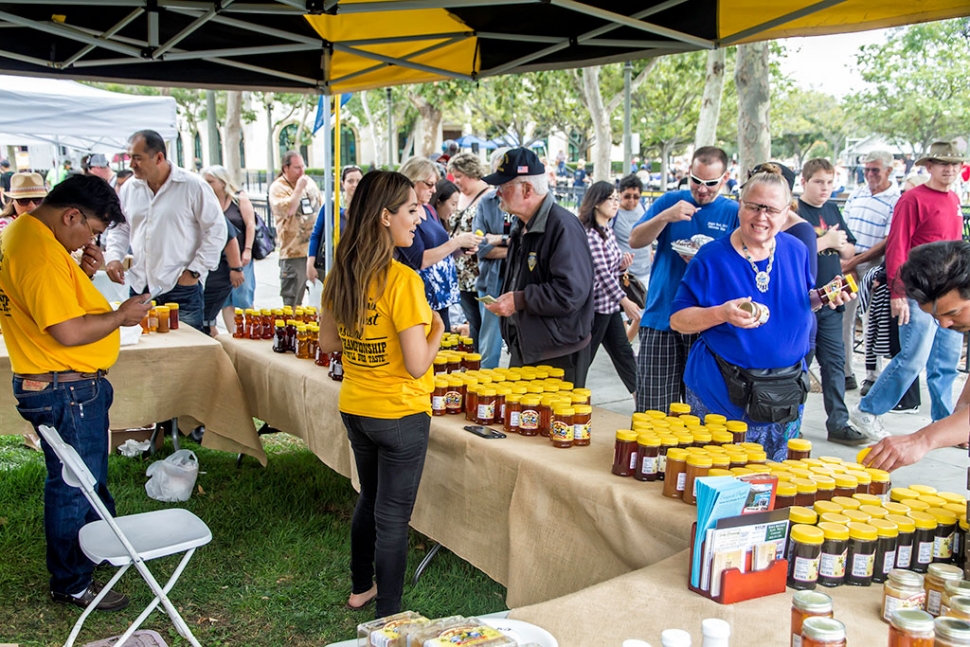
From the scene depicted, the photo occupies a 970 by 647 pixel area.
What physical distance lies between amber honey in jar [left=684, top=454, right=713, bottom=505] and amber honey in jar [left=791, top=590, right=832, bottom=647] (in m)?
0.73

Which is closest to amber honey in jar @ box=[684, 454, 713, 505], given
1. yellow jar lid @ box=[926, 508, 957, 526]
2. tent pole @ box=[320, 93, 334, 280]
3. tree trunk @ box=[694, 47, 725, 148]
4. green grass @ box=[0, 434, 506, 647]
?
yellow jar lid @ box=[926, 508, 957, 526]

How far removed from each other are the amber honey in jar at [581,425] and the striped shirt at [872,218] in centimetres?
468

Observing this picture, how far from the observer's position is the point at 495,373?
3547 mm

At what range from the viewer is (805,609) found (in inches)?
60.6

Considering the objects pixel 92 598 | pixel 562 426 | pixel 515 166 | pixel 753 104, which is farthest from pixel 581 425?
pixel 753 104

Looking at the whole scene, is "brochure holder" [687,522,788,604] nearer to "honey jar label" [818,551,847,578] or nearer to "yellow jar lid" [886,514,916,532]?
"honey jar label" [818,551,847,578]

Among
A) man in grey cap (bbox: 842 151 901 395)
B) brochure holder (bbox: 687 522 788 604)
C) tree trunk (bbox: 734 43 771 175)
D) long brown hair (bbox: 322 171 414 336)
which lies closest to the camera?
brochure holder (bbox: 687 522 788 604)

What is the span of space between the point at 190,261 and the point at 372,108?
34307 mm

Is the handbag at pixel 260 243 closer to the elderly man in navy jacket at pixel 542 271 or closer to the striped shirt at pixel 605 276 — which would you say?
the striped shirt at pixel 605 276

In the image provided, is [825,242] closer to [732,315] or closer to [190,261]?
[732,315]

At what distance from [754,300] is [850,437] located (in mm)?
3208

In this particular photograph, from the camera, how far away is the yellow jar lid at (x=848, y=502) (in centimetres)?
211

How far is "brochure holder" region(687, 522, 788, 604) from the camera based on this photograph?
1.87m

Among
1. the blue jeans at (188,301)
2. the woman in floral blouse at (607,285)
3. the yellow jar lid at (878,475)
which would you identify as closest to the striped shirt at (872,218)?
the woman in floral blouse at (607,285)
